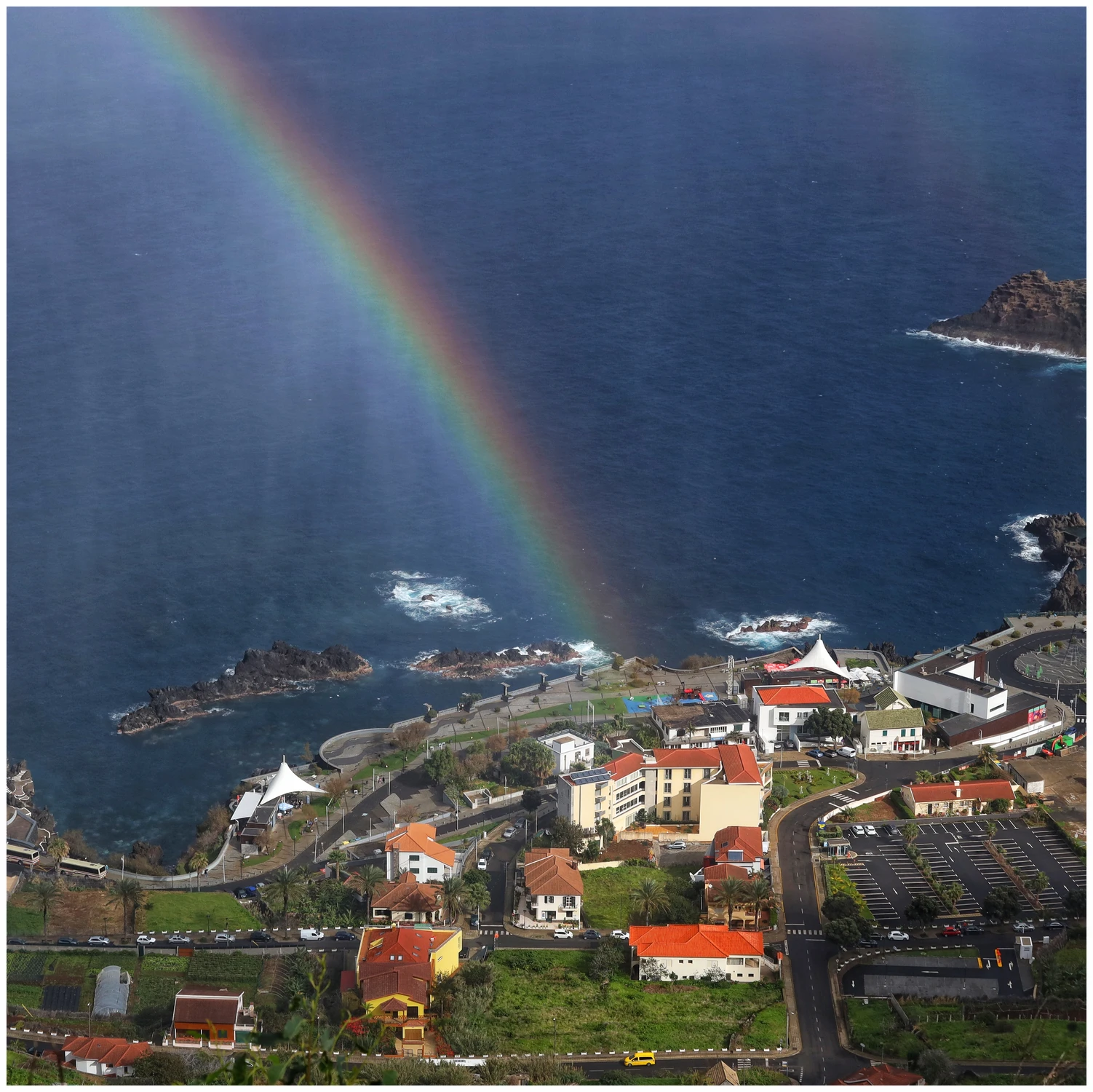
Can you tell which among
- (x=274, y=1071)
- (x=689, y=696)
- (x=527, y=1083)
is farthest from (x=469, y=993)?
(x=274, y=1071)

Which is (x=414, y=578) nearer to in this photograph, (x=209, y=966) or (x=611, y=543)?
(x=611, y=543)

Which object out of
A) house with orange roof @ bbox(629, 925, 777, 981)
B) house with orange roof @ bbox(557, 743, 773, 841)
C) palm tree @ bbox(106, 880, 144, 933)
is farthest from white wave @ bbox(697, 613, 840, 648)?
palm tree @ bbox(106, 880, 144, 933)

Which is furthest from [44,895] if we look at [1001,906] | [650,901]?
[1001,906]

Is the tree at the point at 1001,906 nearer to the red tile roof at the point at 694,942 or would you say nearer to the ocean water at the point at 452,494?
the red tile roof at the point at 694,942

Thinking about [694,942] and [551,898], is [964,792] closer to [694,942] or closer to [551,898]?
[694,942]

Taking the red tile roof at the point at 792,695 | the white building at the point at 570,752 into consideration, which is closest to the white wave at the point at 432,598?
the white building at the point at 570,752

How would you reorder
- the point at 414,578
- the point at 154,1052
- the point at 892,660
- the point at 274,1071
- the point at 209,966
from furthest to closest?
the point at 414,578 → the point at 892,660 → the point at 209,966 → the point at 154,1052 → the point at 274,1071
